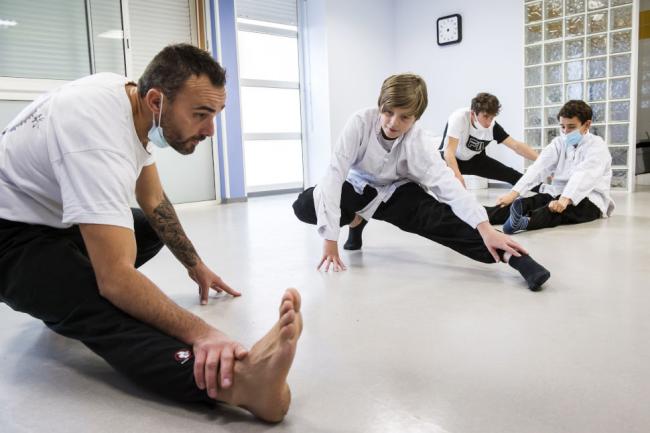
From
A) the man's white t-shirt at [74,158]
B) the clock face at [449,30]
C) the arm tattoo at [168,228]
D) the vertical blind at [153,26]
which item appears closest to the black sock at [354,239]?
the arm tattoo at [168,228]

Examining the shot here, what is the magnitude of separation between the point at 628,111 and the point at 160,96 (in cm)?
499

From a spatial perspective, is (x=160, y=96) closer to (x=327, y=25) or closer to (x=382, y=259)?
(x=382, y=259)

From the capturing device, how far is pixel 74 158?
1.01 metres

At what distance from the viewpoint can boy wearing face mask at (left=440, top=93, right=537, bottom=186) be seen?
3881 mm

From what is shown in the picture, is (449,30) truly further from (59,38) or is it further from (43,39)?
(43,39)

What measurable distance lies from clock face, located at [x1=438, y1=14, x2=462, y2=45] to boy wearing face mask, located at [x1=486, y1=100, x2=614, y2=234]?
10.3 feet

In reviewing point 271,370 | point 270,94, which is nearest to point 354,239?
point 271,370

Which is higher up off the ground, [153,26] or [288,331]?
[153,26]

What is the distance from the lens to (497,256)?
1.96m

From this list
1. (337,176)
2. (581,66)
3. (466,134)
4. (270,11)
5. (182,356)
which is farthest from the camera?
(270,11)

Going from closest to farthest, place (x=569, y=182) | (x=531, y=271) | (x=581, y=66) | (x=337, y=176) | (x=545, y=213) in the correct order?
(x=531, y=271)
(x=337, y=176)
(x=545, y=213)
(x=569, y=182)
(x=581, y=66)

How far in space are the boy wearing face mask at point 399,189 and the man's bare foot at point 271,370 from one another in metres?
1.19

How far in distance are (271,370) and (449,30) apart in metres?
6.07

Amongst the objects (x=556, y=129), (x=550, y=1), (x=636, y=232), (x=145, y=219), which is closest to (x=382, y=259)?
(x=145, y=219)
